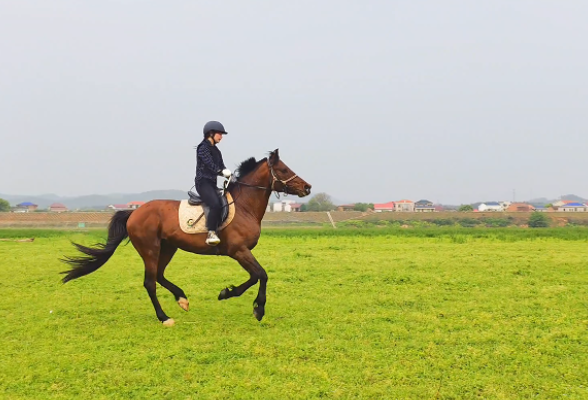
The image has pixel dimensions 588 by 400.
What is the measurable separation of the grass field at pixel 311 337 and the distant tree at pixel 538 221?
24266 mm

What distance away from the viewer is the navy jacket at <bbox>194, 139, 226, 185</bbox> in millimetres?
7199

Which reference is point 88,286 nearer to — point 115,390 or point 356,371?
point 115,390

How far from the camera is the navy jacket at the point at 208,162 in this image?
7.20m

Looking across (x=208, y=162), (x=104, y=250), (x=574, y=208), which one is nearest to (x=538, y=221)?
(x=574, y=208)

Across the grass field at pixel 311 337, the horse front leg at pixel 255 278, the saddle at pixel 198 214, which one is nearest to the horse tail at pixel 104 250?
the grass field at pixel 311 337

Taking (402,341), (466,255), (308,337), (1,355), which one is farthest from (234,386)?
(466,255)

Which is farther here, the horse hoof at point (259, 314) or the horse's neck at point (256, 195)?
the horse's neck at point (256, 195)

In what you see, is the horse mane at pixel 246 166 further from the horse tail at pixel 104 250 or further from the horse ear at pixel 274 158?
the horse tail at pixel 104 250

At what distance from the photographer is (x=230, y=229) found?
23.5ft

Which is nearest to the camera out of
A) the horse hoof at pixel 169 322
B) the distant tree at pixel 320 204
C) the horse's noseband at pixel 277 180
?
the horse hoof at pixel 169 322

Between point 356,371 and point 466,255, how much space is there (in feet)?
35.8

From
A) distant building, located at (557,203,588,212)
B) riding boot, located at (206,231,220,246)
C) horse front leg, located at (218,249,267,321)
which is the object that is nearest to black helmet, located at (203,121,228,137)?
riding boot, located at (206,231,220,246)

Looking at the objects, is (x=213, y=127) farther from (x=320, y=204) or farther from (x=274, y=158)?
(x=320, y=204)

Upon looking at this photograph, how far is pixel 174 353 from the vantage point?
5.46m
